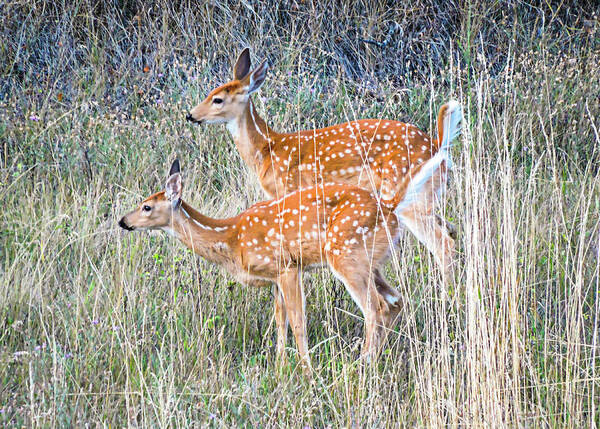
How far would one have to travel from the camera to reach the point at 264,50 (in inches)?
354

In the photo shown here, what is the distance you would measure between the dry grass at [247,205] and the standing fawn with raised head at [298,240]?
0.45ft

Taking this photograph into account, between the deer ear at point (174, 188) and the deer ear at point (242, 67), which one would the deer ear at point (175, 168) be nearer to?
the deer ear at point (174, 188)

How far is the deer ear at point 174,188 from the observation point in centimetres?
539

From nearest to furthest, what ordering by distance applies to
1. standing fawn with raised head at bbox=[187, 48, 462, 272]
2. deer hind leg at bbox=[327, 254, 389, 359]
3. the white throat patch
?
deer hind leg at bbox=[327, 254, 389, 359] → standing fawn with raised head at bbox=[187, 48, 462, 272] → the white throat patch

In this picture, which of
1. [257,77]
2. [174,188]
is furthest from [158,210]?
[257,77]

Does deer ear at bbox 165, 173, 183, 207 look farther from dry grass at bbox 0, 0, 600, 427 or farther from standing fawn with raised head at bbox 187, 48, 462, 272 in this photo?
standing fawn with raised head at bbox 187, 48, 462, 272

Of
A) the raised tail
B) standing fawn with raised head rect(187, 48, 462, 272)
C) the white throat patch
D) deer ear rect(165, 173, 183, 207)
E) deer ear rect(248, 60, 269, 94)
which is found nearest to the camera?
the raised tail

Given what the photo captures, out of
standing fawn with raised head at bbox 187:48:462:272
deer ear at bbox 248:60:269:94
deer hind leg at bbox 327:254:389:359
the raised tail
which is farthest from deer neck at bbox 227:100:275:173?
deer hind leg at bbox 327:254:389:359

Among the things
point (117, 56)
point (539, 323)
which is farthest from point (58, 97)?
point (539, 323)

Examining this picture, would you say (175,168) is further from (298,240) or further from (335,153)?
(335,153)

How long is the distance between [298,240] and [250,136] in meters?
1.89

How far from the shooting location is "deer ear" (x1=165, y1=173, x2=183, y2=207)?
539 centimetres

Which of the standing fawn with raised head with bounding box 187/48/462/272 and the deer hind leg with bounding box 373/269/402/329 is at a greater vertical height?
the standing fawn with raised head with bounding box 187/48/462/272

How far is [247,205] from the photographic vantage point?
6.43 m
